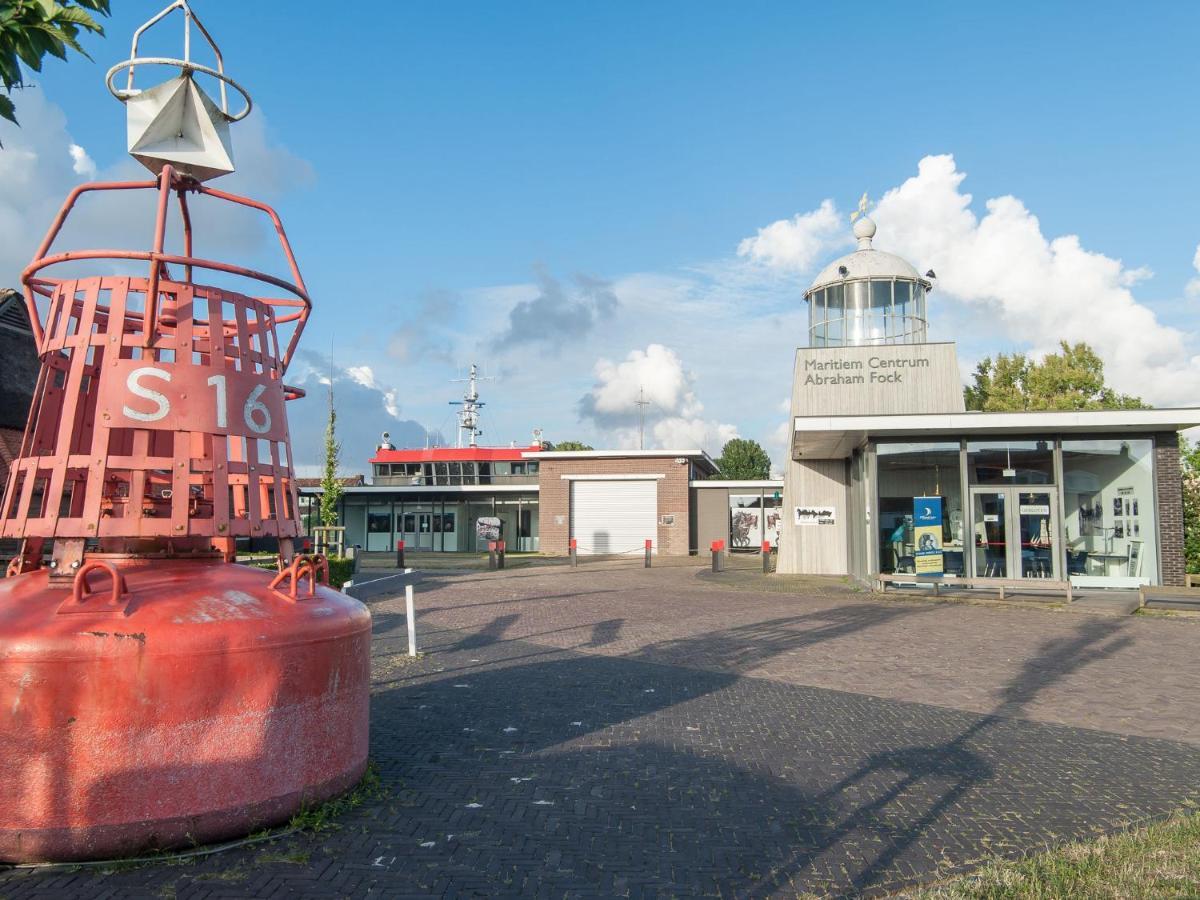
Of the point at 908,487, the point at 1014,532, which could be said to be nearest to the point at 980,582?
the point at 1014,532

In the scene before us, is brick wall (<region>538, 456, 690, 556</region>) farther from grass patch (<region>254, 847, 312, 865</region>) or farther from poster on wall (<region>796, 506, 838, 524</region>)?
grass patch (<region>254, 847, 312, 865</region>)

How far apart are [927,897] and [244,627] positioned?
11.9 ft

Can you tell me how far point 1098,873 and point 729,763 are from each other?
8.54 feet

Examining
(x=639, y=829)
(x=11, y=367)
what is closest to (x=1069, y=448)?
(x=639, y=829)

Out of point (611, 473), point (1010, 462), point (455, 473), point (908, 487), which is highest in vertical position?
point (455, 473)

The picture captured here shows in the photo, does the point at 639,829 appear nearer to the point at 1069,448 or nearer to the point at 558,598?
the point at 558,598

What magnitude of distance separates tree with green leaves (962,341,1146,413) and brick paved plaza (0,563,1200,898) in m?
28.8

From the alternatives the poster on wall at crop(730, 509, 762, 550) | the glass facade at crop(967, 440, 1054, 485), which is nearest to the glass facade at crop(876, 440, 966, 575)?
the glass facade at crop(967, 440, 1054, 485)

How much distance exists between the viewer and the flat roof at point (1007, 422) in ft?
59.2

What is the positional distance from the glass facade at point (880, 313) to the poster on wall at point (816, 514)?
483 centimetres

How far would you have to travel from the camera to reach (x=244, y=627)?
14.7ft

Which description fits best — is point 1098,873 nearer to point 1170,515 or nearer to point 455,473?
point 1170,515

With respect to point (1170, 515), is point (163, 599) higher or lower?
lower

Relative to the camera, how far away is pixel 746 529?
41.8 meters
